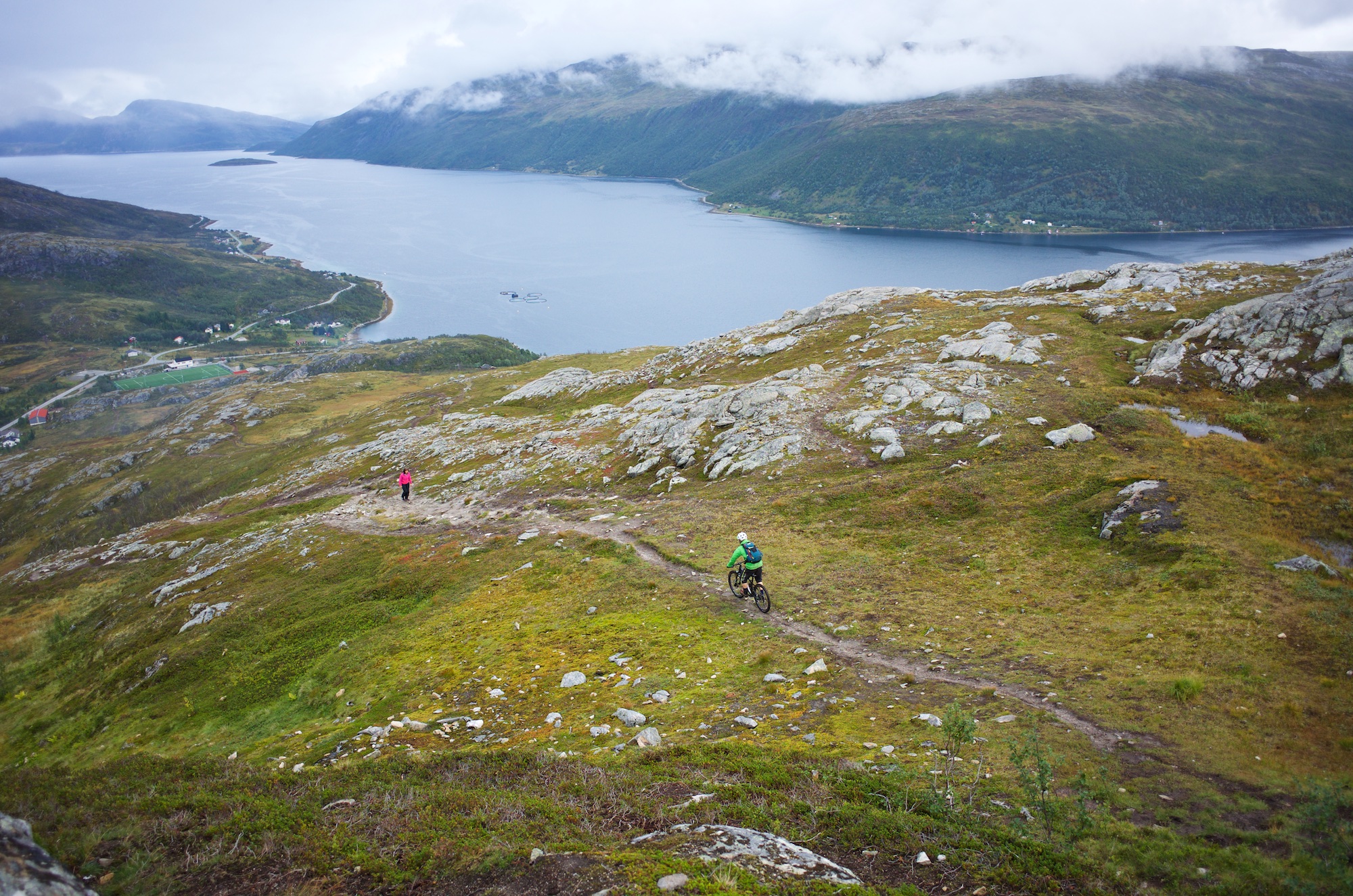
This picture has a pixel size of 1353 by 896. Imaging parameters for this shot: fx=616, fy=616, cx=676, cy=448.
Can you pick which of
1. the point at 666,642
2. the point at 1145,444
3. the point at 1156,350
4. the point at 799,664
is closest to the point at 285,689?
the point at 666,642

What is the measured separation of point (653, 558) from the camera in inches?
1251

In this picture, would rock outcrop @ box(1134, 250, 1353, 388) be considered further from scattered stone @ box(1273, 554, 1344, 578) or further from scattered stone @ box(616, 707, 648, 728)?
scattered stone @ box(616, 707, 648, 728)

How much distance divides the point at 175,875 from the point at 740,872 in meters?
9.65

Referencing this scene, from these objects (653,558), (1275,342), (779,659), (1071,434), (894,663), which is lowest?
(653,558)

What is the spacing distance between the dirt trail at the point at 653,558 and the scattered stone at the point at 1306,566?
11760 mm

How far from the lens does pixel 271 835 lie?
1148 cm

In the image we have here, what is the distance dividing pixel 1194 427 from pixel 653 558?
3138 cm

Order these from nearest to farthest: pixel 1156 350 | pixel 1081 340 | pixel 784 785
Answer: pixel 784 785 < pixel 1156 350 < pixel 1081 340

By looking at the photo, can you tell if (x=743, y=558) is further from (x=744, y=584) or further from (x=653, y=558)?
(x=653, y=558)

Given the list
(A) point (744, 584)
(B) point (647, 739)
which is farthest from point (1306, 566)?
(B) point (647, 739)

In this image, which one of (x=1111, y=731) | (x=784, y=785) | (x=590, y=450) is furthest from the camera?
(x=590, y=450)

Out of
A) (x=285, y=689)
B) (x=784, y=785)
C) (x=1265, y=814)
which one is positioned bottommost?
(x=285, y=689)

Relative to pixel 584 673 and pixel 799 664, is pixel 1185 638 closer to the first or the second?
pixel 799 664

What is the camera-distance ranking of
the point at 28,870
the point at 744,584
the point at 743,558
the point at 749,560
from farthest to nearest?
the point at 744,584
the point at 743,558
the point at 749,560
the point at 28,870
